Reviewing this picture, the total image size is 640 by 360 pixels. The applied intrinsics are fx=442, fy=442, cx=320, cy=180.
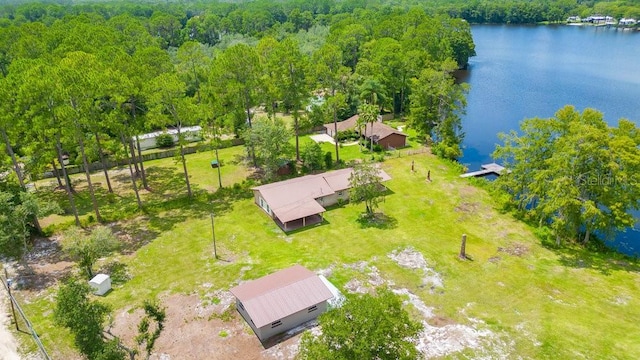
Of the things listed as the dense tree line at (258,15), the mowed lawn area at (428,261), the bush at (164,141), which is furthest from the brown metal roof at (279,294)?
the dense tree line at (258,15)

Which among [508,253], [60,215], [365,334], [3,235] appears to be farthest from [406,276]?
[60,215]

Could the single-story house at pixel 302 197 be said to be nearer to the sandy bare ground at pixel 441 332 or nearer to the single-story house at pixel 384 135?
the sandy bare ground at pixel 441 332

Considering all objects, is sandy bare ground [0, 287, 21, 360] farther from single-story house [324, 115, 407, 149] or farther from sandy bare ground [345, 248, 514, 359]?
single-story house [324, 115, 407, 149]

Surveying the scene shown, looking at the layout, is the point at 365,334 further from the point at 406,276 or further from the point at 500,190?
the point at 500,190

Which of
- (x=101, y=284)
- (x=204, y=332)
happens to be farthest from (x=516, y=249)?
(x=101, y=284)

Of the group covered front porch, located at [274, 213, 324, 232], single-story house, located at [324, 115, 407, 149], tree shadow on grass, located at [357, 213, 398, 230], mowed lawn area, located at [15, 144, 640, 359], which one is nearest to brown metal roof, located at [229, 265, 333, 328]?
mowed lawn area, located at [15, 144, 640, 359]
